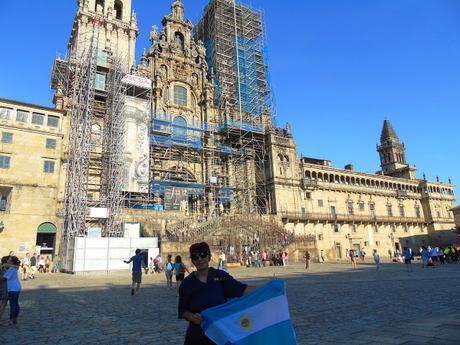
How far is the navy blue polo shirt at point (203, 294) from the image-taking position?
3625 millimetres

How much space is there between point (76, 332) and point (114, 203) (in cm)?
2730

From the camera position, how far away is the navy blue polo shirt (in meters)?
3.62

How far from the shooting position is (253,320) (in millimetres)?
3600

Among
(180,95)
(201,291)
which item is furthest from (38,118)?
(201,291)

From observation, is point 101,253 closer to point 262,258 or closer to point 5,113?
point 262,258

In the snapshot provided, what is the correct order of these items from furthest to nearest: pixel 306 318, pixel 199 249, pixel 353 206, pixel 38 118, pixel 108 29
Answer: pixel 353 206
pixel 108 29
pixel 38 118
pixel 306 318
pixel 199 249

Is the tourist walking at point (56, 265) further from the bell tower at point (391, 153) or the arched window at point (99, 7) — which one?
the bell tower at point (391, 153)

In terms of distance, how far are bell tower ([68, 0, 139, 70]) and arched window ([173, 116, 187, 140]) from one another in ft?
27.8

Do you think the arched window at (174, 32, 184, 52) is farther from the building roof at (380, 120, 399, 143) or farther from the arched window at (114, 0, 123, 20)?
the building roof at (380, 120, 399, 143)

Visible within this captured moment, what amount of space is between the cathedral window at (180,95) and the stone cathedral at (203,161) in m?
0.18

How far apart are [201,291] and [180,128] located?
41849 mm

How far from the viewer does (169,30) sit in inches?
1934

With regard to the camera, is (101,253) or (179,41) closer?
(101,253)

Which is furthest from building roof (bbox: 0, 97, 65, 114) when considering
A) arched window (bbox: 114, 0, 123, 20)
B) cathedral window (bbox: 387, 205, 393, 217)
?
cathedral window (bbox: 387, 205, 393, 217)
